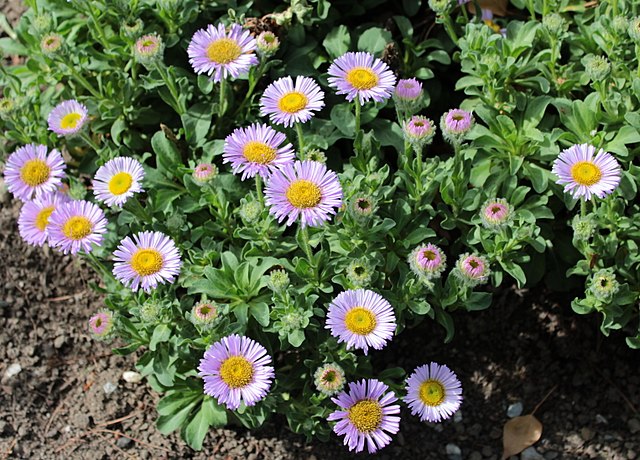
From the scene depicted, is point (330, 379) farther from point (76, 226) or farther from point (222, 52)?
point (222, 52)

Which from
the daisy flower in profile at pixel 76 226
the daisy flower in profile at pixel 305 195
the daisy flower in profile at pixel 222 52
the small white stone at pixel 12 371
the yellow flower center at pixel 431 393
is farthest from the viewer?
the small white stone at pixel 12 371

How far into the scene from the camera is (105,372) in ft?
14.1

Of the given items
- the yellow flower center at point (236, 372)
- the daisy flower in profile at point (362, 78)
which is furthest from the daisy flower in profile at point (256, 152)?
the yellow flower center at point (236, 372)

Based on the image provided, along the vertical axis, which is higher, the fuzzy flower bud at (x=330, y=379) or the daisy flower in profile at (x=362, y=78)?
the daisy flower in profile at (x=362, y=78)

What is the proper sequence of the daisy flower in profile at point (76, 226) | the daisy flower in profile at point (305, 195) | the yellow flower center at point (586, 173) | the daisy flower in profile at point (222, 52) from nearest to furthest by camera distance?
the daisy flower in profile at point (305, 195), the yellow flower center at point (586, 173), the daisy flower in profile at point (76, 226), the daisy flower in profile at point (222, 52)

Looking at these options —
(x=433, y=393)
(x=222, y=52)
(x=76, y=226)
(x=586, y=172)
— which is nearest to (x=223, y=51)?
(x=222, y=52)

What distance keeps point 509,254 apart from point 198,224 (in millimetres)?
1475

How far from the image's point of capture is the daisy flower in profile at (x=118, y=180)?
3.70 meters

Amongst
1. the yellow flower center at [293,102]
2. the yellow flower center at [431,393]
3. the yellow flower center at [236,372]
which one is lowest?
the yellow flower center at [236,372]

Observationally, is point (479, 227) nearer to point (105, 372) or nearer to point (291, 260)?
point (291, 260)

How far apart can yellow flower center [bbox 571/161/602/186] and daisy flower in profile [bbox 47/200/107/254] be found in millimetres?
1982

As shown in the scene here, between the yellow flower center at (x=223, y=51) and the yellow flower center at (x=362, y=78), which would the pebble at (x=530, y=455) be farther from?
the yellow flower center at (x=223, y=51)

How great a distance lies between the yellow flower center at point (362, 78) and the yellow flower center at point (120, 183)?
105 centimetres

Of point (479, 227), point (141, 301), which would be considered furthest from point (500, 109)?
point (141, 301)
